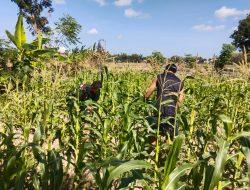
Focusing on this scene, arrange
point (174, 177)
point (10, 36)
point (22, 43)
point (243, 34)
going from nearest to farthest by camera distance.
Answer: point (174, 177) → point (10, 36) → point (22, 43) → point (243, 34)

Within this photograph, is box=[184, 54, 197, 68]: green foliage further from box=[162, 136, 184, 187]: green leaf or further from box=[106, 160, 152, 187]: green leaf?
box=[106, 160, 152, 187]: green leaf

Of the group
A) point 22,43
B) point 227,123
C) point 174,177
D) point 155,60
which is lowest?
point 174,177

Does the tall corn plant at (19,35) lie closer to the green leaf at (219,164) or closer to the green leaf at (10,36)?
the green leaf at (10,36)

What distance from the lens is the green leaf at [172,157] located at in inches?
87.0

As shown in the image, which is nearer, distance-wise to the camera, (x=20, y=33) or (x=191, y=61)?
(x=191, y=61)

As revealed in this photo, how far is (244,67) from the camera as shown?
3.17 meters

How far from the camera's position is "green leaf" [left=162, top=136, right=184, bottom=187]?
7.25 ft

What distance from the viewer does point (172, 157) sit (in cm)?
224

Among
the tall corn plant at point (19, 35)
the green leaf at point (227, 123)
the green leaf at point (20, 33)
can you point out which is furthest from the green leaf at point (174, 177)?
the green leaf at point (20, 33)

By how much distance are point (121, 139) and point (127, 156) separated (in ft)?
1.65

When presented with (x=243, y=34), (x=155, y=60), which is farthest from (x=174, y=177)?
(x=243, y=34)

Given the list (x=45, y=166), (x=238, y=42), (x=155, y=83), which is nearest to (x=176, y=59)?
(x=155, y=83)

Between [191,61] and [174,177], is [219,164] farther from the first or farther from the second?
[191,61]

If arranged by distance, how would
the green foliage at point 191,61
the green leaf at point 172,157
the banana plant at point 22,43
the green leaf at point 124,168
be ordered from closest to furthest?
the green leaf at point 124,168, the green leaf at point 172,157, the green foliage at point 191,61, the banana plant at point 22,43
